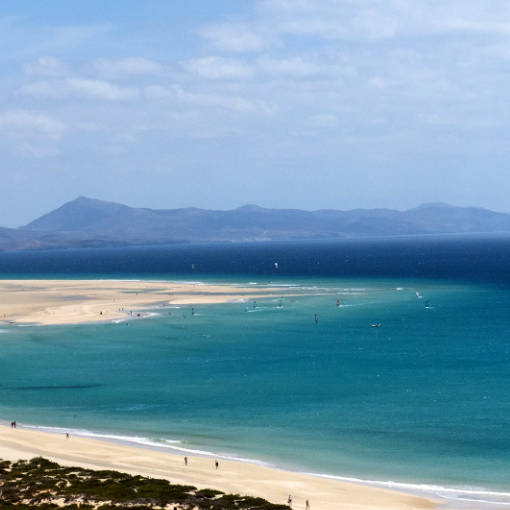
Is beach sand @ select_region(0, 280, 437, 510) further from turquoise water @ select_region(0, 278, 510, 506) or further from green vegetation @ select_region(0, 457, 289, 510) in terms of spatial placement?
turquoise water @ select_region(0, 278, 510, 506)

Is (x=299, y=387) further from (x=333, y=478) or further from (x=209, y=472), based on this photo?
(x=209, y=472)

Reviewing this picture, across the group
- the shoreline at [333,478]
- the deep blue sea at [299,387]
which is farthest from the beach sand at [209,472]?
the deep blue sea at [299,387]

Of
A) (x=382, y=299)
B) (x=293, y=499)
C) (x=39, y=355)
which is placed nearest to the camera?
(x=293, y=499)

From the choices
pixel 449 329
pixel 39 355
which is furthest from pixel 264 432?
pixel 449 329

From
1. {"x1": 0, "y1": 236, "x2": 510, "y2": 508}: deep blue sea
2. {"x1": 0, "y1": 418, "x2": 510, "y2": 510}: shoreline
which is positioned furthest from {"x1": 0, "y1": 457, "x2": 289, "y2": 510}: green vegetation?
{"x1": 0, "y1": 236, "x2": 510, "y2": 508}: deep blue sea

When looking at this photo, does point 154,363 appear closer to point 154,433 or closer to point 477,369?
point 154,433

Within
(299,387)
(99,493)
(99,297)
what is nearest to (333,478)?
(99,493)
